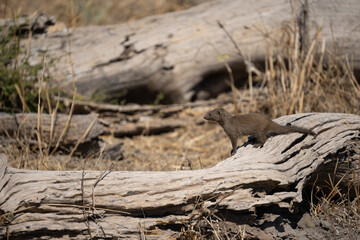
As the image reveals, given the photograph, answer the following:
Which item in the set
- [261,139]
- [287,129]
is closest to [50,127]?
[261,139]

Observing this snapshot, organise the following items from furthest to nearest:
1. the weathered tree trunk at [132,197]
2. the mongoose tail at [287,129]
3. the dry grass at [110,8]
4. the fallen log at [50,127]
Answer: the dry grass at [110,8]
the fallen log at [50,127]
the mongoose tail at [287,129]
the weathered tree trunk at [132,197]

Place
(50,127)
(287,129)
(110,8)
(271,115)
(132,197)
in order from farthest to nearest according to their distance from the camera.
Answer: (110,8) < (271,115) < (50,127) < (287,129) < (132,197)

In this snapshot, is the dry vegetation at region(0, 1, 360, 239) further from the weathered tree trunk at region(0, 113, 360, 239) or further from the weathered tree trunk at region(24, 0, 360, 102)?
the weathered tree trunk at region(0, 113, 360, 239)

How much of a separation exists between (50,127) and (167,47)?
98.0 inches

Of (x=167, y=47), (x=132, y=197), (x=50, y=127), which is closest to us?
(x=132, y=197)

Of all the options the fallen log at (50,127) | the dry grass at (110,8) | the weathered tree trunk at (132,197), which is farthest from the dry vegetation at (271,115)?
the dry grass at (110,8)

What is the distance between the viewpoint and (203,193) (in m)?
2.94

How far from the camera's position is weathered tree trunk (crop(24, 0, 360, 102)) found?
629cm

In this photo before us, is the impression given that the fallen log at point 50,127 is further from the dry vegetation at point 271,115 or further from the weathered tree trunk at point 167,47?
the weathered tree trunk at point 167,47

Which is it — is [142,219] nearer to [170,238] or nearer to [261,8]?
[170,238]

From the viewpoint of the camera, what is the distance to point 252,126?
3.79 metres

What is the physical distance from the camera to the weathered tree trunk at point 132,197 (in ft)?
9.17

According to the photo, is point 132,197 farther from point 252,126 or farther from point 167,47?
point 167,47

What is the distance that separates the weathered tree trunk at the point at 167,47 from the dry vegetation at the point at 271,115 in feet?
1.42
